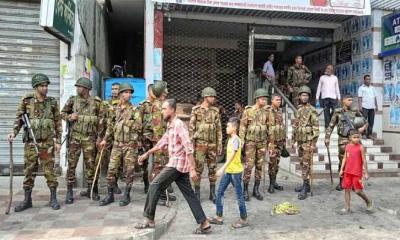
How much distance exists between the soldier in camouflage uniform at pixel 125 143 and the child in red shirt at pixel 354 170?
3331 mm

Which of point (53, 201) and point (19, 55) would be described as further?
point (19, 55)

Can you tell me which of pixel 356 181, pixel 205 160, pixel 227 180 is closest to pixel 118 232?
pixel 227 180

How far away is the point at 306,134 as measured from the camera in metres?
7.84

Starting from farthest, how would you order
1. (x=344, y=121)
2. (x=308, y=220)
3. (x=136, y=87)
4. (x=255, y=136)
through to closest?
(x=136, y=87), (x=344, y=121), (x=255, y=136), (x=308, y=220)

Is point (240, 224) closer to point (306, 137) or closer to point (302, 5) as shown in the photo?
point (306, 137)

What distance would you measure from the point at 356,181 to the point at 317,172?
2869mm

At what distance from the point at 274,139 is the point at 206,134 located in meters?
1.47

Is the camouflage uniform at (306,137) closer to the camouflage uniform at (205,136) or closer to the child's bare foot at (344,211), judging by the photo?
the child's bare foot at (344,211)

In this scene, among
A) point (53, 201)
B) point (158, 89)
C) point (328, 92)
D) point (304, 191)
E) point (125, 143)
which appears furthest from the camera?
point (328, 92)

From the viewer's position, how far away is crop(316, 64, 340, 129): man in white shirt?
1056 centimetres

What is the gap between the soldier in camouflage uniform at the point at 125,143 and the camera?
Answer: 22.1 ft

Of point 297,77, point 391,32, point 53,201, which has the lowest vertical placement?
point 53,201

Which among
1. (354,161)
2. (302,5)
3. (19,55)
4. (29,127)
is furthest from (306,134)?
(19,55)

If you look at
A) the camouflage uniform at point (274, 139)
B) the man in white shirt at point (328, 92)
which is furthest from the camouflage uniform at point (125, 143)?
the man in white shirt at point (328, 92)
